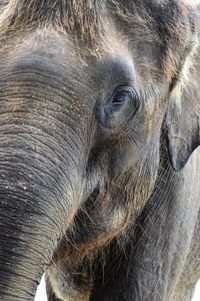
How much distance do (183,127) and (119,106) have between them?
86cm

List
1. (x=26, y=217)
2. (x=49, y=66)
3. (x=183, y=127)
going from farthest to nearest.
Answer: (x=183, y=127) < (x=49, y=66) < (x=26, y=217)

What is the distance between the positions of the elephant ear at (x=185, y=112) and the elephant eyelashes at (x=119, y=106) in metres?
0.57

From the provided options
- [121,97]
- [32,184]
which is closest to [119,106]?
[121,97]

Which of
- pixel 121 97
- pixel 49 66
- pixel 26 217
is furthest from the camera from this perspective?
pixel 121 97

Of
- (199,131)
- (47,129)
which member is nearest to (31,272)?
(47,129)

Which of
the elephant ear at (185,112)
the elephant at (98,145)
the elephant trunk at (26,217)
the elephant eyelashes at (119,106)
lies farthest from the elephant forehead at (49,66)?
the elephant ear at (185,112)

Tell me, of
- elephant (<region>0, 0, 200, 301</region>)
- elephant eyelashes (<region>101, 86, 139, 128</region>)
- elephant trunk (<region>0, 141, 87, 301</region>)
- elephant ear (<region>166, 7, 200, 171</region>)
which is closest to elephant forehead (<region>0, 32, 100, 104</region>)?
elephant (<region>0, 0, 200, 301</region>)

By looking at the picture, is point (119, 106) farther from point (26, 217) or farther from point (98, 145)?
point (26, 217)

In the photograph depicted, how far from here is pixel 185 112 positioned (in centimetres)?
726

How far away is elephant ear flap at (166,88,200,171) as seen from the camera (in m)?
7.17

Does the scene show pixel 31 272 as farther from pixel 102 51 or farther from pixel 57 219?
pixel 102 51

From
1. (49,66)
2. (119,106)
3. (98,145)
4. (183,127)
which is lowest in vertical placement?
(183,127)

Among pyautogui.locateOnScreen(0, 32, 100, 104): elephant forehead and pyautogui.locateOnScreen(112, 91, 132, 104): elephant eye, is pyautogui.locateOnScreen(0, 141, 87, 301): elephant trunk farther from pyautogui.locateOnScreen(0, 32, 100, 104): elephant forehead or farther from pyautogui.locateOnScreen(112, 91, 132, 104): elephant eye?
pyautogui.locateOnScreen(112, 91, 132, 104): elephant eye

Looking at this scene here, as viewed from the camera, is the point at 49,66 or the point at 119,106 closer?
the point at 49,66
